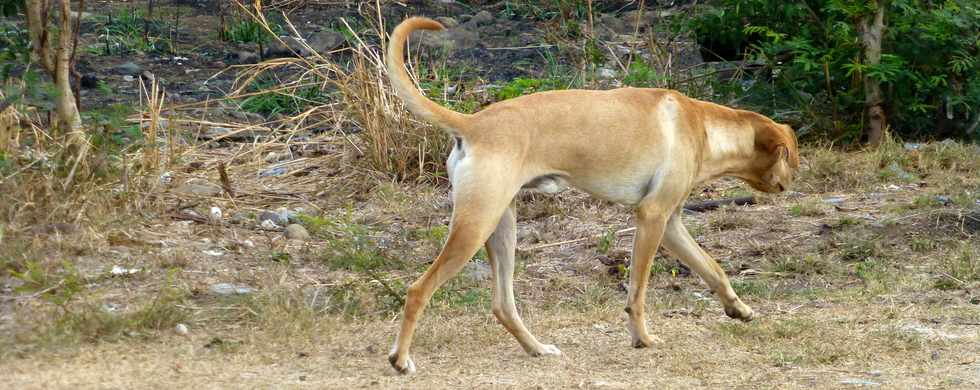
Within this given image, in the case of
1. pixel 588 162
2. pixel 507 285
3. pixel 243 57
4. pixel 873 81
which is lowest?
pixel 243 57

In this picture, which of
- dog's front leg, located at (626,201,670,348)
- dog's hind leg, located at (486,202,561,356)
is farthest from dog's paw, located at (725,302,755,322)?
dog's hind leg, located at (486,202,561,356)

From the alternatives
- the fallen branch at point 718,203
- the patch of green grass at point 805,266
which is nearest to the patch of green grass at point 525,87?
the fallen branch at point 718,203

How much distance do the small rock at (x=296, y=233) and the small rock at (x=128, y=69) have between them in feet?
16.8

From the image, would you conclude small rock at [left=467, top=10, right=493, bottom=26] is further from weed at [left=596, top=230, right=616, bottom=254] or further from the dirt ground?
weed at [left=596, top=230, right=616, bottom=254]

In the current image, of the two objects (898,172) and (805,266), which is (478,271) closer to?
(805,266)

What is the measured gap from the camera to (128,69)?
40.5 feet

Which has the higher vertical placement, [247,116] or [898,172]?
[898,172]

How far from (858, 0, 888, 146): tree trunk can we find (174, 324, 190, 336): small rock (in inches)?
222

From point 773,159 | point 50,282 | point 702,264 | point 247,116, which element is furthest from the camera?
point 247,116

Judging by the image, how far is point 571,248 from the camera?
786 centimetres

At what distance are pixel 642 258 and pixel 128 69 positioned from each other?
782 centimetres

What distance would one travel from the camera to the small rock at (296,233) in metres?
7.77

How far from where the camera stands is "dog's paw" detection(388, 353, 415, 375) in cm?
539

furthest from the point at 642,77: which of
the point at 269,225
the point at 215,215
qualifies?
the point at 215,215
